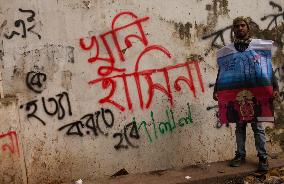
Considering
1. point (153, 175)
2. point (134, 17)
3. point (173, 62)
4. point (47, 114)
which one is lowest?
point (153, 175)

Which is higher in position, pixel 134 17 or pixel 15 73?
pixel 134 17

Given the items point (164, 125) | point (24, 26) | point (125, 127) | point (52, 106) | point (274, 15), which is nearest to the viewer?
point (24, 26)

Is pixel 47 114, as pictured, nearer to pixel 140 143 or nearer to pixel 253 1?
pixel 140 143

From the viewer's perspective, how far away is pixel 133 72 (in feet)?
19.7

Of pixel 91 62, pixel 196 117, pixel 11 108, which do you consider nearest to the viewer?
pixel 11 108

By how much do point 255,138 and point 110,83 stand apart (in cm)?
196

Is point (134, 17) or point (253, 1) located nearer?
point (134, 17)

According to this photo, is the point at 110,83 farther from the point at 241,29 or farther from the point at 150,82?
the point at 241,29

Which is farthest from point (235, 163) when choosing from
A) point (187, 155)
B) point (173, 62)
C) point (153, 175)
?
point (173, 62)

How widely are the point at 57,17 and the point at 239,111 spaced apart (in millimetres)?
2561

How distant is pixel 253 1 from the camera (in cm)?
634

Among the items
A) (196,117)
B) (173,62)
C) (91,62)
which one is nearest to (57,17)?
(91,62)

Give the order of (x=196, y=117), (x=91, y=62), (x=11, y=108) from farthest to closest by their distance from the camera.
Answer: (x=196, y=117) < (x=91, y=62) < (x=11, y=108)

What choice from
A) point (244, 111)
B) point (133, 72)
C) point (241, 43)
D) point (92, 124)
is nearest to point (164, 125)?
point (133, 72)
